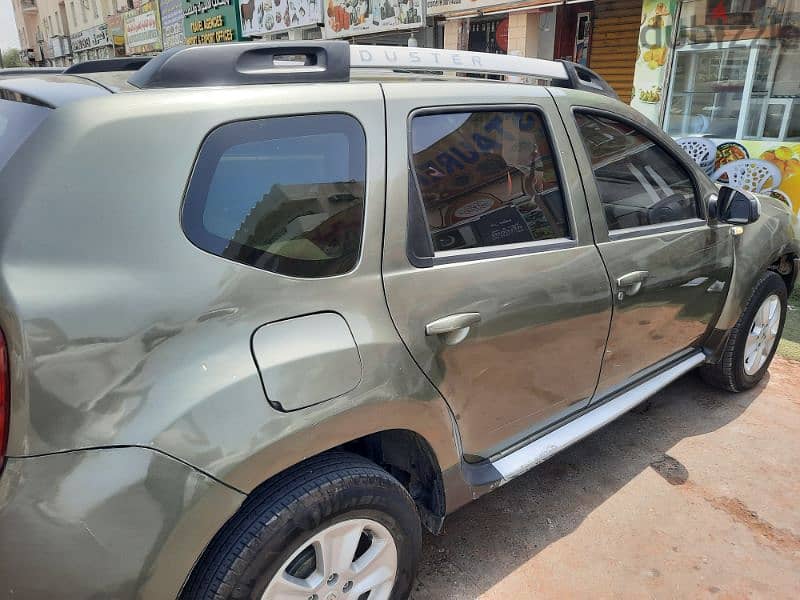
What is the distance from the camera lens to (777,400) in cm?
356

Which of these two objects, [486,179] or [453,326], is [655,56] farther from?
[453,326]

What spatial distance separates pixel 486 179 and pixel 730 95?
6.15 meters

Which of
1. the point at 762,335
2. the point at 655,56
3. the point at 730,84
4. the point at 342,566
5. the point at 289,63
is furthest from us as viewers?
Answer: the point at 655,56

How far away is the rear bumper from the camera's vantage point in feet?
3.94

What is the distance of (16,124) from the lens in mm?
1400

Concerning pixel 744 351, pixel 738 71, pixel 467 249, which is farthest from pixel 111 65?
pixel 738 71

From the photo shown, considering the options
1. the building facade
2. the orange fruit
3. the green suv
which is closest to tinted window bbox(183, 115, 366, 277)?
the green suv

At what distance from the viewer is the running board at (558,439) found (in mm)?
2057

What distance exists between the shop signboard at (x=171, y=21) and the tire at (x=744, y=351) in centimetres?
2166

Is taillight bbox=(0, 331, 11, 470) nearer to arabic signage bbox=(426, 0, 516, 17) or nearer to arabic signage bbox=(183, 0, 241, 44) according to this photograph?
arabic signage bbox=(426, 0, 516, 17)

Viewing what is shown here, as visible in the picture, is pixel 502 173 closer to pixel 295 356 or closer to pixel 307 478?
pixel 295 356

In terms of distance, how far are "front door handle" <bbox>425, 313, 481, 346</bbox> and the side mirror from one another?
1675 millimetres

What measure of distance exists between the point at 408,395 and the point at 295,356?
1.30 feet

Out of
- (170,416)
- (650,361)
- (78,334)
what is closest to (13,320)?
(78,334)
